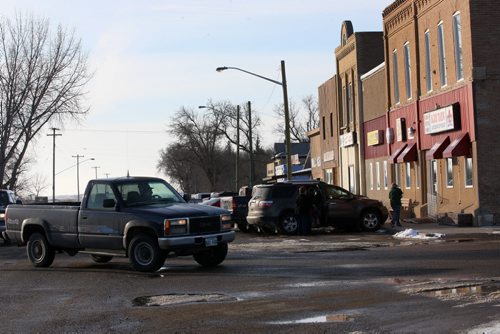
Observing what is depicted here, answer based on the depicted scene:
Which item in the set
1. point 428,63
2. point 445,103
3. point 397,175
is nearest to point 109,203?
point 445,103

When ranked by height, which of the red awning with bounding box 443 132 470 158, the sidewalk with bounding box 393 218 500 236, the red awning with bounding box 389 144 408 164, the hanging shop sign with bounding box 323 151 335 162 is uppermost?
the hanging shop sign with bounding box 323 151 335 162

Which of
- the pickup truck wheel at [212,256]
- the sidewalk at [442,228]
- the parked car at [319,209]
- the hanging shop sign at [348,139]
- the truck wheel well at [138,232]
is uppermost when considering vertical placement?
the hanging shop sign at [348,139]

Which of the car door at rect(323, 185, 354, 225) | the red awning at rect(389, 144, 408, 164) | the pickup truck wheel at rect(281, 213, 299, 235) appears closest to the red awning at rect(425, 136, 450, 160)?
the car door at rect(323, 185, 354, 225)

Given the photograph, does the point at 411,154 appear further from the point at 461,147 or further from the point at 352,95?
the point at 352,95

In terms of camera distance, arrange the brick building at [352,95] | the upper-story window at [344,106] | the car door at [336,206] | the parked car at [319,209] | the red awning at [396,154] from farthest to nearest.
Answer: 1. the upper-story window at [344,106]
2. the brick building at [352,95]
3. the red awning at [396,154]
4. the car door at [336,206]
5. the parked car at [319,209]

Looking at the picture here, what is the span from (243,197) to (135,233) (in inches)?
594

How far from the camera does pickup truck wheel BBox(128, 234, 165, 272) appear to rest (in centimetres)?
1518

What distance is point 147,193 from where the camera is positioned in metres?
16.3

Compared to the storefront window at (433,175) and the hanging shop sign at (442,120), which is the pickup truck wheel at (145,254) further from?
the storefront window at (433,175)

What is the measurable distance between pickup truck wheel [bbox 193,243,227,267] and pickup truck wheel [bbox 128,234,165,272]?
1.26 meters

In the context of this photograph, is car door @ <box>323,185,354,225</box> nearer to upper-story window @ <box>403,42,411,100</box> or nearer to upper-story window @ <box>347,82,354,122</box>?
upper-story window @ <box>403,42,411,100</box>

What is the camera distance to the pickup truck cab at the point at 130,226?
1509 centimetres

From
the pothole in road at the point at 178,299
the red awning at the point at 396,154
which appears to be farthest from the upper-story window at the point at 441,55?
the pothole in road at the point at 178,299

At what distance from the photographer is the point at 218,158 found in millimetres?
114438
